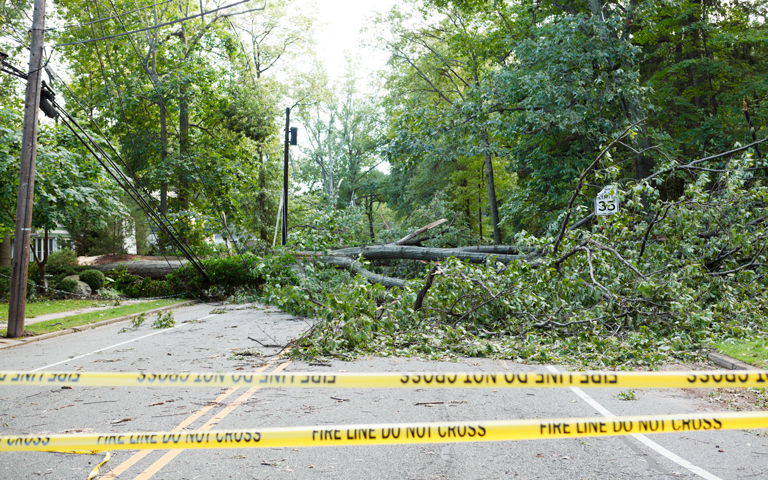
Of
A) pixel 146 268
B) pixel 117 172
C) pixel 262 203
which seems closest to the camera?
pixel 117 172

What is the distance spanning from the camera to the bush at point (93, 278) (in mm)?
21172

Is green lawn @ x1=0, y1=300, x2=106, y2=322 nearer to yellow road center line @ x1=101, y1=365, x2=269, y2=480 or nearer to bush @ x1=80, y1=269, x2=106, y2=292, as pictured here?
bush @ x1=80, y1=269, x2=106, y2=292

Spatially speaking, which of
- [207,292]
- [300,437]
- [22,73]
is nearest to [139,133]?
Answer: [207,292]

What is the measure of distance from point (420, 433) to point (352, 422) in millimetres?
2099

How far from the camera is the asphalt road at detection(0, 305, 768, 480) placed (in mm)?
3713

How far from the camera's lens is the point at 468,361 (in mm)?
7641

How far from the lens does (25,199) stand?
1088cm

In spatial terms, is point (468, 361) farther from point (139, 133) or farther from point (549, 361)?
point (139, 133)

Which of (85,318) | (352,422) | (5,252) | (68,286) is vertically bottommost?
(85,318)

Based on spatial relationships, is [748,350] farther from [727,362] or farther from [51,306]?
[51,306]

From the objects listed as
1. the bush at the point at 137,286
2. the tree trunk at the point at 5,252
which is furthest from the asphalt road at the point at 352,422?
the tree trunk at the point at 5,252


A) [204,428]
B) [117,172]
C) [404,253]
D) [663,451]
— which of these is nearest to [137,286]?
[117,172]

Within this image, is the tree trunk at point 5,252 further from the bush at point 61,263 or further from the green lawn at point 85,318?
the green lawn at point 85,318

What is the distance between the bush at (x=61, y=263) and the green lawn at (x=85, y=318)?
531 centimetres
